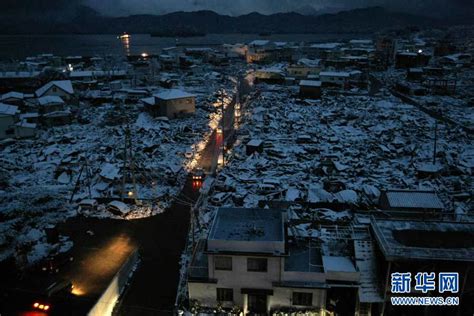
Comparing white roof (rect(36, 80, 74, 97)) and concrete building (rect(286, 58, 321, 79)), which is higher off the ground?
concrete building (rect(286, 58, 321, 79))

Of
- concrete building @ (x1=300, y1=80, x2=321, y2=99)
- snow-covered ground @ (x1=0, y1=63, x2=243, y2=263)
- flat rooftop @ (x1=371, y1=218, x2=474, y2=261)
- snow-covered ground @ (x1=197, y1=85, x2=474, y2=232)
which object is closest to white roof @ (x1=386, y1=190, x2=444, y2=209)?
snow-covered ground @ (x1=197, y1=85, x2=474, y2=232)

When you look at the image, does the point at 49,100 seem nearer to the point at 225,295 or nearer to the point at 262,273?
the point at 225,295

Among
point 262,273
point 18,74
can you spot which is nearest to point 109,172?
point 262,273

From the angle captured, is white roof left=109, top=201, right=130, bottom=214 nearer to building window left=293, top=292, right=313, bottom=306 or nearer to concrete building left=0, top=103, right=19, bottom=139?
building window left=293, top=292, right=313, bottom=306

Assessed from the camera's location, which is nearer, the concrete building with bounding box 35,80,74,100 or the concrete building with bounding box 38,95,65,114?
the concrete building with bounding box 38,95,65,114

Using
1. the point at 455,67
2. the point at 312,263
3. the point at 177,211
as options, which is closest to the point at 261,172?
the point at 177,211

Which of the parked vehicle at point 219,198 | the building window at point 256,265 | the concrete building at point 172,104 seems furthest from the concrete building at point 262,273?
the concrete building at point 172,104
